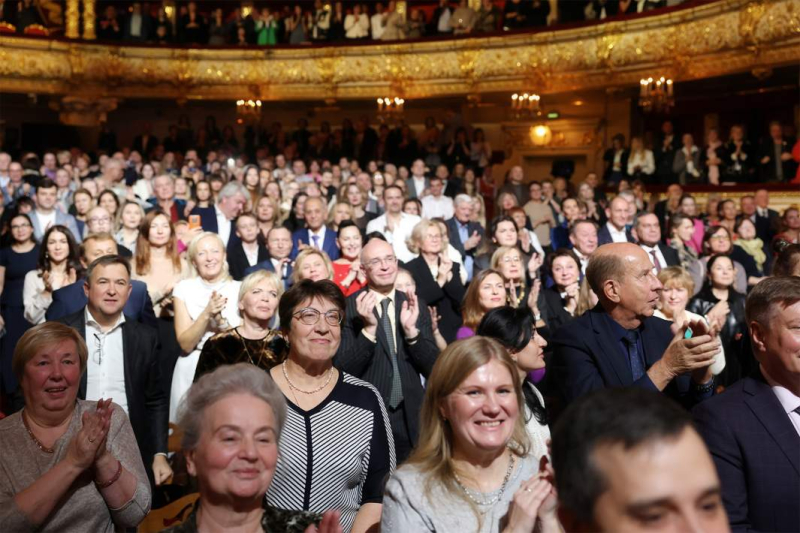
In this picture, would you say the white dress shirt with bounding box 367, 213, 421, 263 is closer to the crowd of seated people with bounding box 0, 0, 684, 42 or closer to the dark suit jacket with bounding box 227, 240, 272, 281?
the dark suit jacket with bounding box 227, 240, 272, 281

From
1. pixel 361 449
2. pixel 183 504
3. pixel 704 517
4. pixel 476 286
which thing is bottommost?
pixel 183 504

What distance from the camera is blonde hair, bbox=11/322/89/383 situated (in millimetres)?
2932

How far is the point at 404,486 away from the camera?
2379 mm

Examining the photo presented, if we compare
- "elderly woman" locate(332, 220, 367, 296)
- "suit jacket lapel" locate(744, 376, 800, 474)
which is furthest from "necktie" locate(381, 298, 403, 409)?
"suit jacket lapel" locate(744, 376, 800, 474)

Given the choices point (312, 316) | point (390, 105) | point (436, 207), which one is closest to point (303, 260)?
point (312, 316)

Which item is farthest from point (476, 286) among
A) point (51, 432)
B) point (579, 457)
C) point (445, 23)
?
point (445, 23)

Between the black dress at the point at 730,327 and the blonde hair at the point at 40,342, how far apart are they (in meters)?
4.00

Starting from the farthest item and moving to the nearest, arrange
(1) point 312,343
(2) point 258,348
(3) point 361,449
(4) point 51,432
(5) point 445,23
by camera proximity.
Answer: (5) point 445,23, (2) point 258,348, (1) point 312,343, (3) point 361,449, (4) point 51,432

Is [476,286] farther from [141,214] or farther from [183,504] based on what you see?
[141,214]

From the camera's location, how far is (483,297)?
5160mm

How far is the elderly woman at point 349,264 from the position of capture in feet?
21.3

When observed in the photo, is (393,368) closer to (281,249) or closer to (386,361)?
(386,361)

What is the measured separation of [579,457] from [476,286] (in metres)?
3.73

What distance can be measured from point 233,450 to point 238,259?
5.35m
